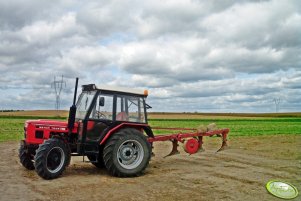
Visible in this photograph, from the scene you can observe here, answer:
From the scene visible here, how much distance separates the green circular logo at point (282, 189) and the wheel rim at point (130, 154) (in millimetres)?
3479

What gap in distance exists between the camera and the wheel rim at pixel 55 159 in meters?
9.46

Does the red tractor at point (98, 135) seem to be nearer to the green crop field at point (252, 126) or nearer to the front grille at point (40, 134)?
the front grille at point (40, 134)

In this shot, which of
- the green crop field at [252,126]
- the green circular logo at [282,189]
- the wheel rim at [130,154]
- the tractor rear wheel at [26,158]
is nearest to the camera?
the green circular logo at [282,189]

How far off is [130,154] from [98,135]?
1.02 meters

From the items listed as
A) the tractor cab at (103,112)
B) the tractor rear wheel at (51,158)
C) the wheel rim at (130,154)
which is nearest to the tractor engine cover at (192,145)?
the tractor cab at (103,112)

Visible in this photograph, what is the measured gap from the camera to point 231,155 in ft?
50.1

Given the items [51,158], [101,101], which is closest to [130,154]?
[101,101]

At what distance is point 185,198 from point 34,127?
178 inches

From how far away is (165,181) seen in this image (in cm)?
962

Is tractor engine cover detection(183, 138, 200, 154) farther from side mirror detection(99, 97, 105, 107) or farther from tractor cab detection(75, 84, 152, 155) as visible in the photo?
side mirror detection(99, 97, 105, 107)

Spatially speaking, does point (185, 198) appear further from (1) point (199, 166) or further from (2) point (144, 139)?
(1) point (199, 166)

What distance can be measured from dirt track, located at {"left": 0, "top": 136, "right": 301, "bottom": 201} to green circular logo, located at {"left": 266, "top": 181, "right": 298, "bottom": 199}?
0.56ft

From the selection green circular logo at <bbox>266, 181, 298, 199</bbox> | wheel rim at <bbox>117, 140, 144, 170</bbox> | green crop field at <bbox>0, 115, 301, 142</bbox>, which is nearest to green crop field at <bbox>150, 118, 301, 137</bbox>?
green crop field at <bbox>0, 115, 301, 142</bbox>

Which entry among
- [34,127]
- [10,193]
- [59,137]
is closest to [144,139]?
[59,137]
